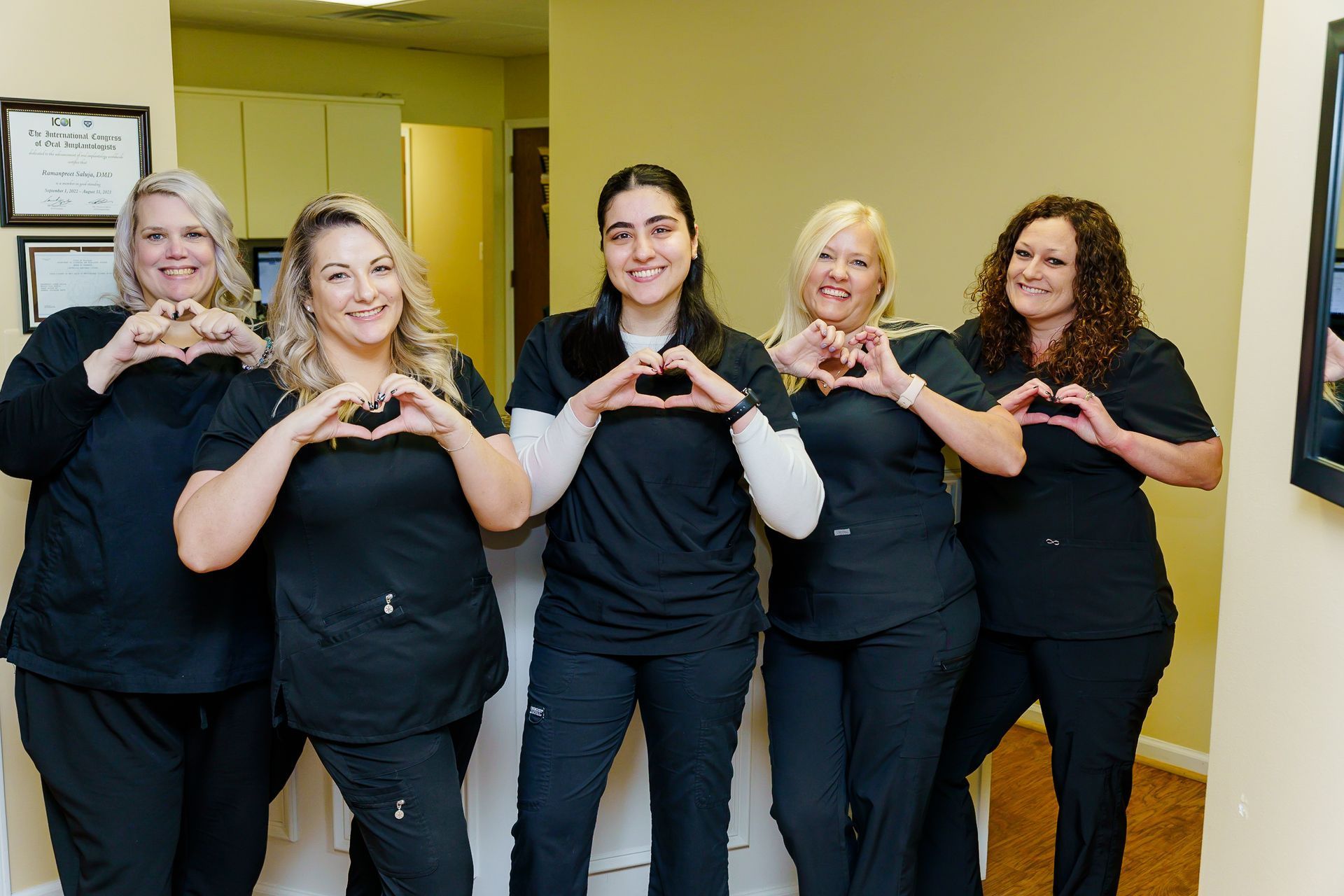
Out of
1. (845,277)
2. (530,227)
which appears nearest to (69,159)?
(845,277)

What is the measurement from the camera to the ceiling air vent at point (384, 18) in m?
6.40

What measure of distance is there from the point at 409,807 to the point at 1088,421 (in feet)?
4.48

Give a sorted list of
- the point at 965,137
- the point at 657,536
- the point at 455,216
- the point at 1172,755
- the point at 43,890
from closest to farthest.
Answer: the point at 657,536, the point at 43,890, the point at 1172,755, the point at 965,137, the point at 455,216

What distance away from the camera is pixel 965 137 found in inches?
153

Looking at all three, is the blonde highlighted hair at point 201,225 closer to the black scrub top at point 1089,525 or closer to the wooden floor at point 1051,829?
the black scrub top at point 1089,525

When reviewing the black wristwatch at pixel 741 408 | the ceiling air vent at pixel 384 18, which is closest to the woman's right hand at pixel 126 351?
the black wristwatch at pixel 741 408

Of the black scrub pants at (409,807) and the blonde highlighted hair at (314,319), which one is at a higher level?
the blonde highlighted hair at (314,319)

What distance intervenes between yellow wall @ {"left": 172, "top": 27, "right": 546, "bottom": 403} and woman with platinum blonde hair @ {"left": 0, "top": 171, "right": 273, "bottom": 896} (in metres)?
5.57

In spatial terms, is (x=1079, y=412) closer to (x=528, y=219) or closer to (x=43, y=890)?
(x=43, y=890)

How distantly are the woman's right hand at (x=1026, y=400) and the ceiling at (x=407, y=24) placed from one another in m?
4.61

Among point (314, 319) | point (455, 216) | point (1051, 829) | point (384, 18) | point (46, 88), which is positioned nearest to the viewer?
point (314, 319)

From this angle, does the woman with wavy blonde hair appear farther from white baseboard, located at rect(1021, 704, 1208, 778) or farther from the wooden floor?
white baseboard, located at rect(1021, 704, 1208, 778)

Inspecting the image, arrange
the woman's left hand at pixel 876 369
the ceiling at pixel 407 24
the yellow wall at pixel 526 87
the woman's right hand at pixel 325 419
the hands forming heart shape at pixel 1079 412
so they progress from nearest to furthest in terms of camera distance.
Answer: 1. the woman's right hand at pixel 325 419
2. the woman's left hand at pixel 876 369
3. the hands forming heart shape at pixel 1079 412
4. the ceiling at pixel 407 24
5. the yellow wall at pixel 526 87

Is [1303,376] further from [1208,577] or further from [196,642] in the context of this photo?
[1208,577]
